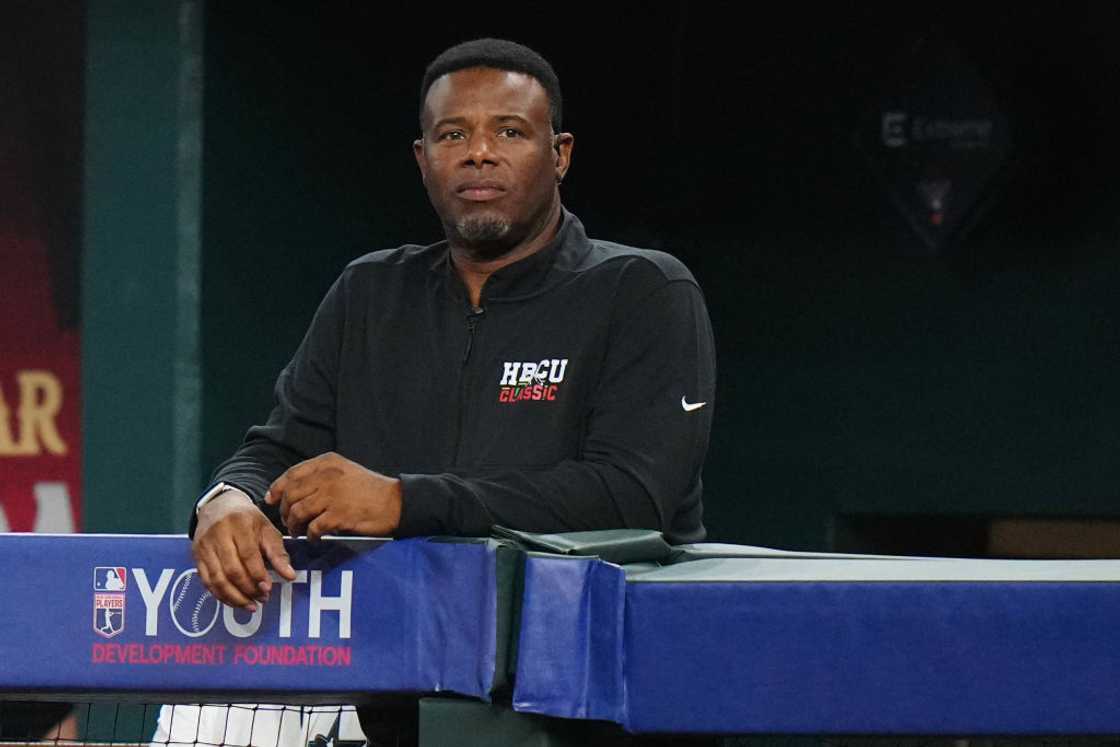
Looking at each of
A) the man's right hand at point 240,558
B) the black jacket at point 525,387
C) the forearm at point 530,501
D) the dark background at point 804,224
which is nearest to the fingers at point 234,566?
the man's right hand at point 240,558

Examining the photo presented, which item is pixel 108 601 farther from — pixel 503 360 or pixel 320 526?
pixel 503 360

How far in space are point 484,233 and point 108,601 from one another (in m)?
0.79

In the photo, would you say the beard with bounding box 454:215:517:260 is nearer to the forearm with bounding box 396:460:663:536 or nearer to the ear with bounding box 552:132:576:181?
the ear with bounding box 552:132:576:181

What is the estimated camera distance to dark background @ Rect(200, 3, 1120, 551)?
5.46 m

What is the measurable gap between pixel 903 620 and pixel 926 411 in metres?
3.78

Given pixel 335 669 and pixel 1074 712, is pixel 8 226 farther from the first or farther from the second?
pixel 1074 712

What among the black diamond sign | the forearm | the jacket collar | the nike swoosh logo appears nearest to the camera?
the forearm

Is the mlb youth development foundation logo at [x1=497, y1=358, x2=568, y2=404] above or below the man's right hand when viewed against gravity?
above

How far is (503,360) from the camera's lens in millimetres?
2510

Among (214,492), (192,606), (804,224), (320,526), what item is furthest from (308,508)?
(804,224)

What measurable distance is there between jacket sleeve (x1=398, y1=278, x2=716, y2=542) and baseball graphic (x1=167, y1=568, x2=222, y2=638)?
0.23m

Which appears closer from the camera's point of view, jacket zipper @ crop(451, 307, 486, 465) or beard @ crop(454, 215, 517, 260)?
jacket zipper @ crop(451, 307, 486, 465)

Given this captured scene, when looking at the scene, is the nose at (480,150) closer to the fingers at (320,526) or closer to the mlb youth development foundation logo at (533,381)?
the mlb youth development foundation logo at (533,381)

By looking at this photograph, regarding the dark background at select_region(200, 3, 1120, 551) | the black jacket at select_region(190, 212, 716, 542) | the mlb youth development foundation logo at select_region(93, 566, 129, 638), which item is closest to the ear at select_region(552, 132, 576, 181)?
the black jacket at select_region(190, 212, 716, 542)
